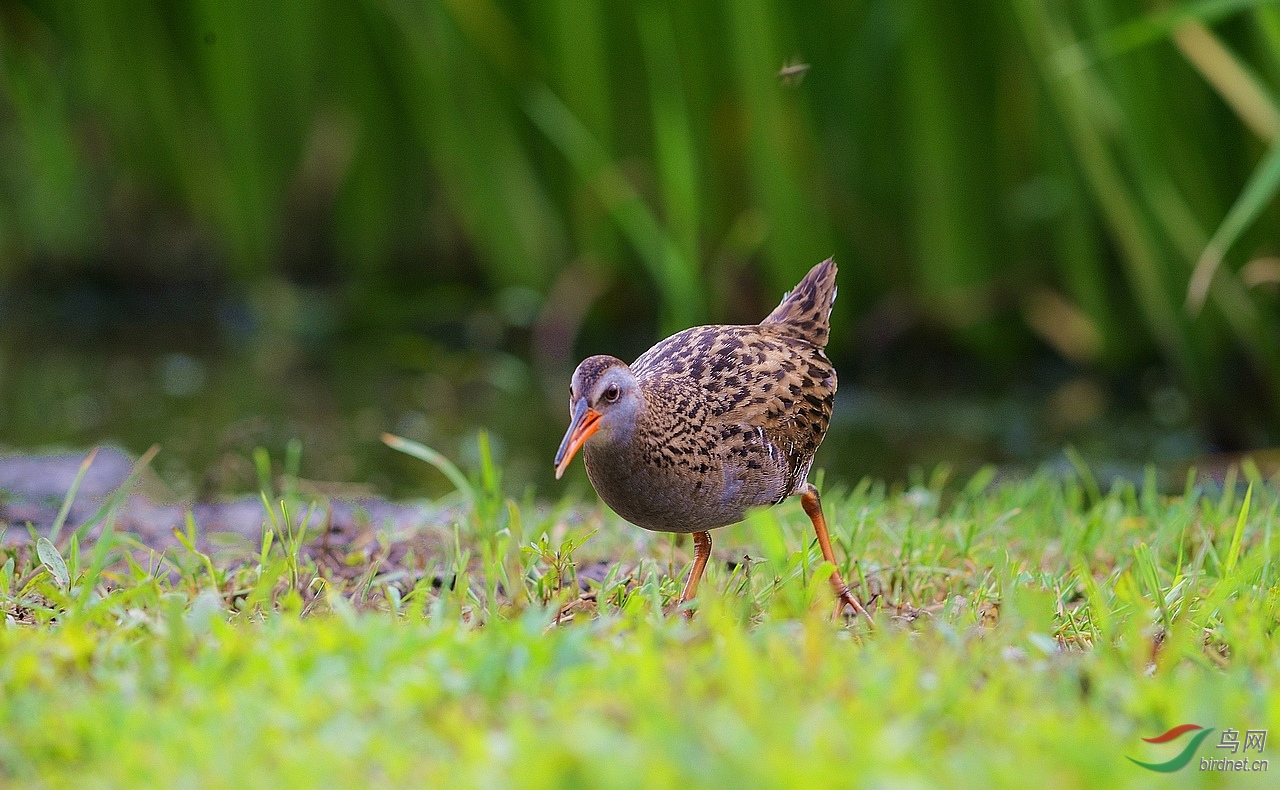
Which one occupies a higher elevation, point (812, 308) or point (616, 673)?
point (812, 308)

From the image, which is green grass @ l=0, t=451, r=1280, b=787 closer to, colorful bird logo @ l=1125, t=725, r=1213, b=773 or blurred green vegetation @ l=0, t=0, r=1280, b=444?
colorful bird logo @ l=1125, t=725, r=1213, b=773

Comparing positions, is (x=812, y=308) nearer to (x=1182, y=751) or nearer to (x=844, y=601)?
(x=844, y=601)

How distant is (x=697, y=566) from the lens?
3762mm

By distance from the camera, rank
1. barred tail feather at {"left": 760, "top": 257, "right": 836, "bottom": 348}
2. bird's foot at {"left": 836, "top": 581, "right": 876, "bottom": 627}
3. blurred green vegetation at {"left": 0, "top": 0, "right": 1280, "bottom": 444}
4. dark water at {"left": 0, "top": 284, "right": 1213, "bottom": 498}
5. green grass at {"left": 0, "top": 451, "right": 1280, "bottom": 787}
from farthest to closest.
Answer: dark water at {"left": 0, "top": 284, "right": 1213, "bottom": 498} < blurred green vegetation at {"left": 0, "top": 0, "right": 1280, "bottom": 444} < barred tail feather at {"left": 760, "top": 257, "right": 836, "bottom": 348} < bird's foot at {"left": 836, "top": 581, "right": 876, "bottom": 627} < green grass at {"left": 0, "top": 451, "right": 1280, "bottom": 787}

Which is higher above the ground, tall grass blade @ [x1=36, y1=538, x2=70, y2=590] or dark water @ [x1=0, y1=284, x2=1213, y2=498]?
tall grass blade @ [x1=36, y1=538, x2=70, y2=590]

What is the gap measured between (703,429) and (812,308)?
1054mm

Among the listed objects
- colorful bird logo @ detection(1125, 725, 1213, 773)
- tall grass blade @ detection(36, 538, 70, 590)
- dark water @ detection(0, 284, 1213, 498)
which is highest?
tall grass blade @ detection(36, 538, 70, 590)

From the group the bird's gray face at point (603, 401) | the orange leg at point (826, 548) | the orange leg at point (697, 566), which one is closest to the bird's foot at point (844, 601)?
the orange leg at point (826, 548)

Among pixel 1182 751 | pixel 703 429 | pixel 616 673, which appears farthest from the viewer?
pixel 703 429

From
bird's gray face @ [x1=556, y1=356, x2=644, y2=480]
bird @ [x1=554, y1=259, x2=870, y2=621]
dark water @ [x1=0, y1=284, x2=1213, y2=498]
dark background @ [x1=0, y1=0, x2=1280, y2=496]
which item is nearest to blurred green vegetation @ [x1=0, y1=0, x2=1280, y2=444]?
dark background @ [x1=0, y1=0, x2=1280, y2=496]

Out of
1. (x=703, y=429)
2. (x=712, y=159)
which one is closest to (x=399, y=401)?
(x=712, y=159)

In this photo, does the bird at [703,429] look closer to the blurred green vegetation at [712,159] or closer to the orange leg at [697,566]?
the orange leg at [697,566]

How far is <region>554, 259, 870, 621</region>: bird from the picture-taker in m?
3.43

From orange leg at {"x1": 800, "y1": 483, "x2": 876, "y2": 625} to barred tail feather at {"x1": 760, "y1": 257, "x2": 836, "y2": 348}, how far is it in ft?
2.08
